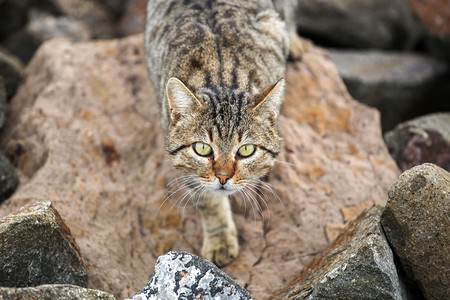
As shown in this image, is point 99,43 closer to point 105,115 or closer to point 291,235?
point 105,115

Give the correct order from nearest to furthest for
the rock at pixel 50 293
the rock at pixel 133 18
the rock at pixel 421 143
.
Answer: the rock at pixel 50 293 < the rock at pixel 421 143 < the rock at pixel 133 18

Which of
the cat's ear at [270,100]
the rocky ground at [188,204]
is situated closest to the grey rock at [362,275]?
the rocky ground at [188,204]

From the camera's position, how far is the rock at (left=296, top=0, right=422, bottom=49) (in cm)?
845

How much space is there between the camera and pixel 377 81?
7.45 meters

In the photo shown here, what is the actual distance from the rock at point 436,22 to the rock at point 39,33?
5452 mm

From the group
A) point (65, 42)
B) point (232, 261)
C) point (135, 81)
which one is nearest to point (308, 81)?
point (135, 81)

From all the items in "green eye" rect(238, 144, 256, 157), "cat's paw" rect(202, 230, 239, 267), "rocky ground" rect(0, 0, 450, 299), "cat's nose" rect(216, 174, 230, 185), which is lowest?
"cat's paw" rect(202, 230, 239, 267)

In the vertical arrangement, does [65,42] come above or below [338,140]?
above

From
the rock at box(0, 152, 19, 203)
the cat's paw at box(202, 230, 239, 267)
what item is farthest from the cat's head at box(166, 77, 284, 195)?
the rock at box(0, 152, 19, 203)

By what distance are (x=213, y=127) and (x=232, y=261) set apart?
1.39 metres

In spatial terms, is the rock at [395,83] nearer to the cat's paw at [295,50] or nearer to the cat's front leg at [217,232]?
the cat's paw at [295,50]

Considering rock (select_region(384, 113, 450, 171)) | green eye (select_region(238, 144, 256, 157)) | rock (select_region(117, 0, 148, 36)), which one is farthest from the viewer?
rock (select_region(117, 0, 148, 36))

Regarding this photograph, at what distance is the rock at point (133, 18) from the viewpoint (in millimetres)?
8553

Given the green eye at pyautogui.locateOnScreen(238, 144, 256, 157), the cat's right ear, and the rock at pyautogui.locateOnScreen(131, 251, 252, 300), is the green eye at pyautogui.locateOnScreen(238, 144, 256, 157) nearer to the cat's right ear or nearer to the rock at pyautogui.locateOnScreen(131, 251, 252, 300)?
the cat's right ear
